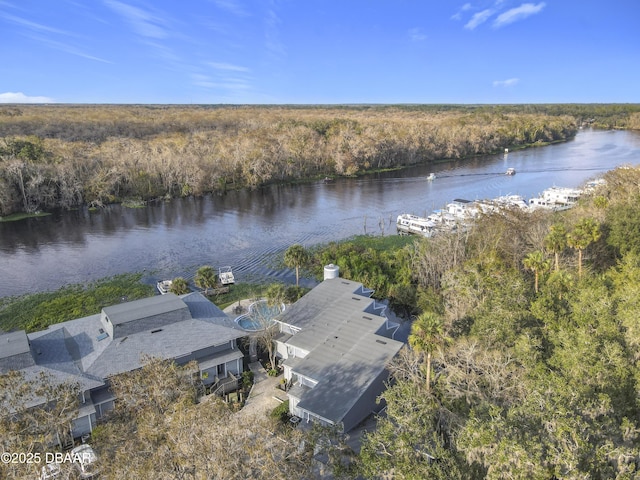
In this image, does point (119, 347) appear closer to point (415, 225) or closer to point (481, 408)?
point (481, 408)

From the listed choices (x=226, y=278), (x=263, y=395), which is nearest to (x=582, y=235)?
(x=263, y=395)

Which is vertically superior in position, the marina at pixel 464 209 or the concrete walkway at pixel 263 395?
the marina at pixel 464 209

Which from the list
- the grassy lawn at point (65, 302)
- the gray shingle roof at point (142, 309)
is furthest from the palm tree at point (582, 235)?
the grassy lawn at point (65, 302)

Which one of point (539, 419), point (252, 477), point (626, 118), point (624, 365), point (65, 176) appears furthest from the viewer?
point (626, 118)

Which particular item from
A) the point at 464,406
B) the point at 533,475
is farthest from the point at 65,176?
the point at 533,475

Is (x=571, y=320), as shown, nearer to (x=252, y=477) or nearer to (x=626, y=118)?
(x=252, y=477)

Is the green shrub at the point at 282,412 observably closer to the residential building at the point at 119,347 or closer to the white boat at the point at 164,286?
the residential building at the point at 119,347
